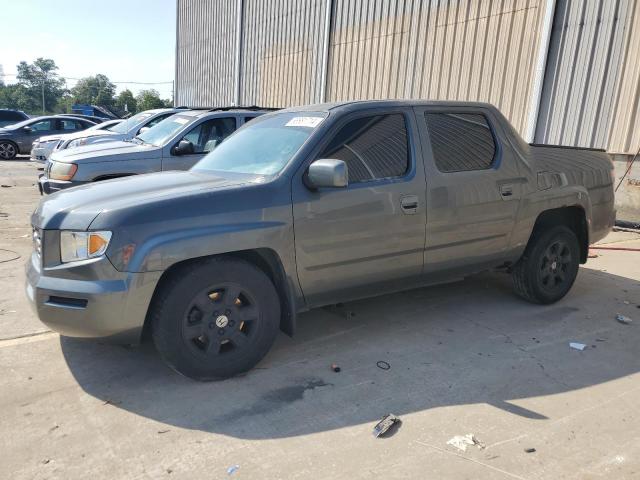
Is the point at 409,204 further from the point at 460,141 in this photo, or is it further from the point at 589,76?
the point at 589,76

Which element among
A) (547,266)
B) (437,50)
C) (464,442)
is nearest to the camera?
(464,442)

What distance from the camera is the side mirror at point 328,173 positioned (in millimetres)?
3389

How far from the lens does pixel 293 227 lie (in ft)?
11.5

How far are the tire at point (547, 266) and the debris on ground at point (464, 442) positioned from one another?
2451 millimetres

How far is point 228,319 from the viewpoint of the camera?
3404mm

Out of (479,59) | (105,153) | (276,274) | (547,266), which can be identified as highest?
(479,59)

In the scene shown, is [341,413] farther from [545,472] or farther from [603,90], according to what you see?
[603,90]

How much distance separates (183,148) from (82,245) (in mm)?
4384

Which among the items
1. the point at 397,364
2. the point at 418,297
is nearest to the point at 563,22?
the point at 418,297

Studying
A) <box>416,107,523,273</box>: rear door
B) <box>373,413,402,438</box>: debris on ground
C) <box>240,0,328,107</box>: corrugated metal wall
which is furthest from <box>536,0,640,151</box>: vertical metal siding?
<box>373,413,402,438</box>: debris on ground

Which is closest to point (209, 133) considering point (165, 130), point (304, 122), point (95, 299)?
point (165, 130)

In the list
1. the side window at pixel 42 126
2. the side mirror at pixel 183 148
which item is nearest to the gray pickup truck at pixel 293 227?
the side mirror at pixel 183 148

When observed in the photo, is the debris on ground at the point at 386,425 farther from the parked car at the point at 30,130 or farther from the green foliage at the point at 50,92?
the green foliage at the point at 50,92

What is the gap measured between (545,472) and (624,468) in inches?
17.0
